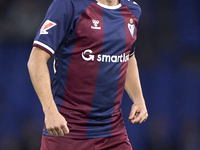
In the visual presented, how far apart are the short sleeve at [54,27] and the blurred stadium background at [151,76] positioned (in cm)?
271

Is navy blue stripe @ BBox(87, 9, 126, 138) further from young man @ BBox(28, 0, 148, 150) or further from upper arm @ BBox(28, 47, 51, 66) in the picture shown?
upper arm @ BBox(28, 47, 51, 66)

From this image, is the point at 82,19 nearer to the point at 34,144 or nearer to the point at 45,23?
the point at 45,23

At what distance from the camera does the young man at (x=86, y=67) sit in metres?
2.09

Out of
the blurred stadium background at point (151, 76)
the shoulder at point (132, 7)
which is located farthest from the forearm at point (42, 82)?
the blurred stadium background at point (151, 76)

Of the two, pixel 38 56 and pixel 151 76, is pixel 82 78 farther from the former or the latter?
pixel 151 76

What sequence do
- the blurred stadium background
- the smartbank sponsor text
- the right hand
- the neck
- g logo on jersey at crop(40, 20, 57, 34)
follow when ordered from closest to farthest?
1. the right hand
2. g logo on jersey at crop(40, 20, 57, 34)
3. the smartbank sponsor text
4. the neck
5. the blurred stadium background

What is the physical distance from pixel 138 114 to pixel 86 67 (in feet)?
1.77

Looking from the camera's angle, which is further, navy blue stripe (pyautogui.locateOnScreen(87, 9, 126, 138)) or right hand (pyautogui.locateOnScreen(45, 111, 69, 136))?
navy blue stripe (pyautogui.locateOnScreen(87, 9, 126, 138))

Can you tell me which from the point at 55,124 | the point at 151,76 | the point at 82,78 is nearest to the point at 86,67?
the point at 82,78

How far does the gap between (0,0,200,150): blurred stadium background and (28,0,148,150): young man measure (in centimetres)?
250

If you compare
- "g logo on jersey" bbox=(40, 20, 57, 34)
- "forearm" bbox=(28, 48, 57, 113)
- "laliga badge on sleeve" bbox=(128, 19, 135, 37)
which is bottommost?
"forearm" bbox=(28, 48, 57, 113)

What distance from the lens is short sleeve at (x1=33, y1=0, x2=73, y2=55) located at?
2.04 meters

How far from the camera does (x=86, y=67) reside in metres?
2.17

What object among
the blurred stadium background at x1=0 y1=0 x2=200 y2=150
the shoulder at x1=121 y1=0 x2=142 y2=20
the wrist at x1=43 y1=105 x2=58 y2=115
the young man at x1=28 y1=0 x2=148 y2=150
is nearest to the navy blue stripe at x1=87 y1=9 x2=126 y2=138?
the young man at x1=28 y1=0 x2=148 y2=150
